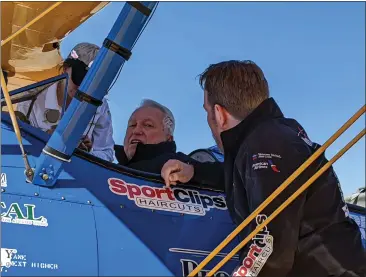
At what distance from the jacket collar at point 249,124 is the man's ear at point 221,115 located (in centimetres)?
6

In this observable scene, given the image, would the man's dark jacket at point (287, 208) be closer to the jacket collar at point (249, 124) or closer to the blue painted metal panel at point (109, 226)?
the jacket collar at point (249, 124)

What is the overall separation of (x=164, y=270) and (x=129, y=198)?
38cm

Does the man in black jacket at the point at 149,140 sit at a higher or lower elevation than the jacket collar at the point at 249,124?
lower

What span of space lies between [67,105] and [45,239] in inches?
43.1

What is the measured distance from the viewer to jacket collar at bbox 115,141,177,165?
11.2 ft

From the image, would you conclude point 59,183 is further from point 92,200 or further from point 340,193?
point 340,193

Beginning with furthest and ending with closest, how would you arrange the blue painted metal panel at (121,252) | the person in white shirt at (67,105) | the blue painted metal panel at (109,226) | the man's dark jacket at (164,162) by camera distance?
the person in white shirt at (67,105) < the man's dark jacket at (164,162) < the blue painted metal panel at (121,252) < the blue painted metal panel at (109,226)

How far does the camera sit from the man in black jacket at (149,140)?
10.2ft

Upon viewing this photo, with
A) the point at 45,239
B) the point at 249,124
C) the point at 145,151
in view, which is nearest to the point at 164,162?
the point at 145,151

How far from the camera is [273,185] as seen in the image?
82.4 inches

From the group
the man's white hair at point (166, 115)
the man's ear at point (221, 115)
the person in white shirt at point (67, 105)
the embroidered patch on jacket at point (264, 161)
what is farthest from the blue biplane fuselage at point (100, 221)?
the man's white hair at point (166, 115)

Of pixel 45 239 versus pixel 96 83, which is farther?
pixel 96 83

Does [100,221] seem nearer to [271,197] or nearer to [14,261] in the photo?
[14,261]

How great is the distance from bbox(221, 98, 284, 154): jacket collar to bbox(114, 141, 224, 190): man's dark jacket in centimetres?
49
